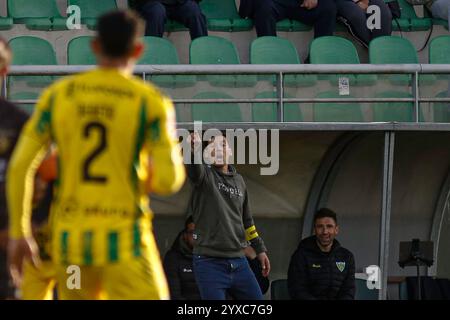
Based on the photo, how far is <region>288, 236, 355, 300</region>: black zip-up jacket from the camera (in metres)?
11.0

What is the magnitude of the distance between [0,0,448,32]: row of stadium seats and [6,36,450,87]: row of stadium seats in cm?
75

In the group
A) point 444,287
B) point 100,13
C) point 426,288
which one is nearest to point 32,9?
point 100,13

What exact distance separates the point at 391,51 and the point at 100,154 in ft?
24.6

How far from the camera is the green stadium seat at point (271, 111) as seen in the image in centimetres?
1095

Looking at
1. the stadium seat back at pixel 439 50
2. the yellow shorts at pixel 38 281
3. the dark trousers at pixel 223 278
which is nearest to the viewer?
the yellow shorts at pixel 38 281

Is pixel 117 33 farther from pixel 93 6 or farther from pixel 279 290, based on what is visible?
pixel 93 6

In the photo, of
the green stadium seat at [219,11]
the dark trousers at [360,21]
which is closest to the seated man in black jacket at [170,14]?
the green stadium seat at [219,11]

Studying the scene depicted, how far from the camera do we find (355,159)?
12.5 m

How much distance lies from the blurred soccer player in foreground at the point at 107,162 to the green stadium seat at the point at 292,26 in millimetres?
7673

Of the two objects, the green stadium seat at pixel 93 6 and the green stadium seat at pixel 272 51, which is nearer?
the green stadium seat at pixel 272 51

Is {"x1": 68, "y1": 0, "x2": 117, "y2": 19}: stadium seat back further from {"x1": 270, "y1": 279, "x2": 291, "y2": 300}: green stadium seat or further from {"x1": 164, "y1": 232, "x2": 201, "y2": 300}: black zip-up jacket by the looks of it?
{"x1": 270, "y1": 279, "x2": 291, "y2": 300}: green stadium seat

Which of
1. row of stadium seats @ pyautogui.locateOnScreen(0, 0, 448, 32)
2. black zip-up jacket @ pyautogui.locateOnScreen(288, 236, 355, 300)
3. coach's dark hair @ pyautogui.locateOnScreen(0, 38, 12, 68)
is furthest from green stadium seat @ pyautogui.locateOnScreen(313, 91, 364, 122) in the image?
coach's dark hair @ pyautogui.locateOnScreen(0, 38, 12, 68)

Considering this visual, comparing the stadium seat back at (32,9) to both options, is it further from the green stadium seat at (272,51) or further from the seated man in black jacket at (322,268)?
the seated man in black jacket at (322,268)

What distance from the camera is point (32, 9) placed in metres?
13.1
